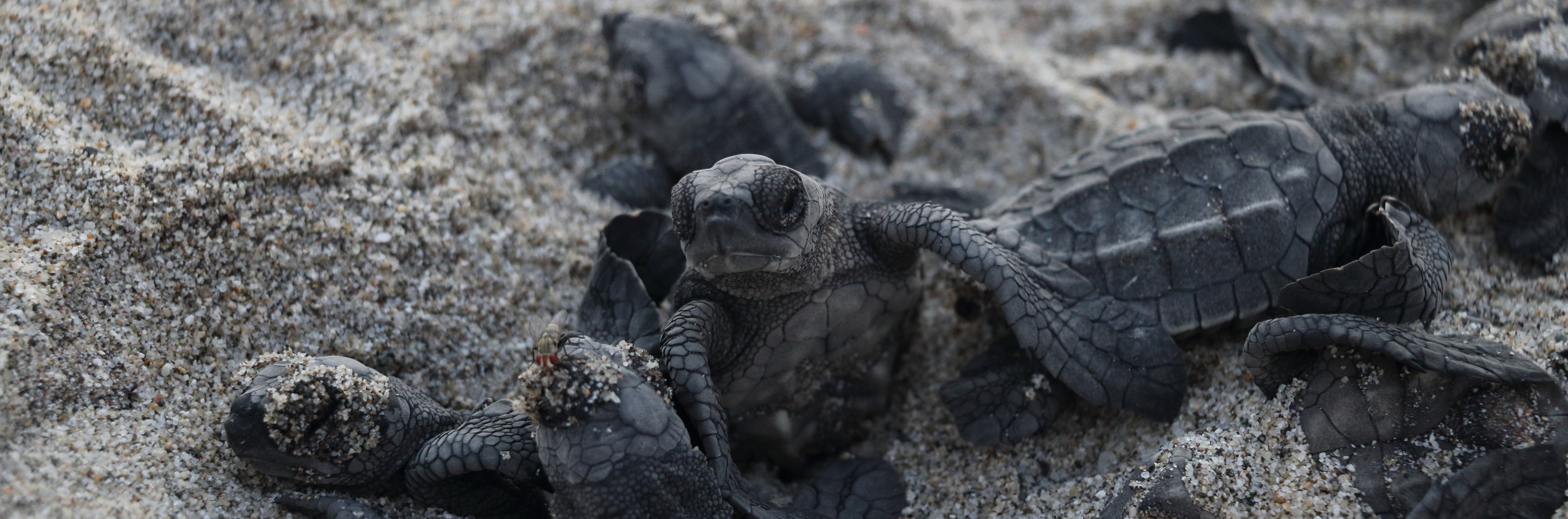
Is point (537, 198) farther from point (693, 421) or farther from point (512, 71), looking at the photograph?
point (693, 421)

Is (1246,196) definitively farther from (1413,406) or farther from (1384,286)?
(1413,406)

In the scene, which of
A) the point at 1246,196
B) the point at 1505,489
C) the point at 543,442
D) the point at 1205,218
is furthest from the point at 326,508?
the point at 1505,489

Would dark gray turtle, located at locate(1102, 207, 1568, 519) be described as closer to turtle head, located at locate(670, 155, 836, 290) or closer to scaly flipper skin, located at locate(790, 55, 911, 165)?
turtle head, located at locate(670, 155, 836, 290)

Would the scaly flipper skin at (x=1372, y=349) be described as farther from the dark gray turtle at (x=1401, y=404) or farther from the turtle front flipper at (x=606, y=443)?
the turtle front flipper at (x=606, y=443)

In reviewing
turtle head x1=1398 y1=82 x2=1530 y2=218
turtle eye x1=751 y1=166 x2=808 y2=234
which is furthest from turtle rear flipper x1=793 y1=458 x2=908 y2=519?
turtle head x1=1398 y1=82 x2=1530 y2=218

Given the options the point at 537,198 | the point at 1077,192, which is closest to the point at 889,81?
the point at 1077,192

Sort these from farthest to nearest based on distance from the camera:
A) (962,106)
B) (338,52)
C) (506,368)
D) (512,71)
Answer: (962,106), (512,71), (338,52), (506,368)
